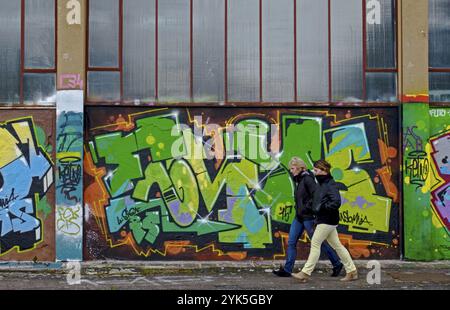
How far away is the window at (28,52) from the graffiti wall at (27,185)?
0.34 metres

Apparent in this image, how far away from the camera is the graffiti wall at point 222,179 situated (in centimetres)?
1323

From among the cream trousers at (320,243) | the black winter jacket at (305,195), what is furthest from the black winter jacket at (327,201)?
the black winter jacket at (305,195)

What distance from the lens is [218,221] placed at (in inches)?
523

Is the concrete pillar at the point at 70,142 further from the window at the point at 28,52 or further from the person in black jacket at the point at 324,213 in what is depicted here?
the person in black jacket at the point at 324,213

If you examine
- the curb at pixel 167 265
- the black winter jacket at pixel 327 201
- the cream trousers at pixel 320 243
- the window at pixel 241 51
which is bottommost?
the curb at pixel 167 265

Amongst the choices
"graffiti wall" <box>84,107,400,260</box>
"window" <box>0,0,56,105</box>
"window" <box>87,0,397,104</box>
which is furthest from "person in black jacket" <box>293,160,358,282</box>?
"window" <box>0,0,56,105</box>

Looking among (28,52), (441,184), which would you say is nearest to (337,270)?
(441,184)

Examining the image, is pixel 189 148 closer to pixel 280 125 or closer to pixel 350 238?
pixel 280 125

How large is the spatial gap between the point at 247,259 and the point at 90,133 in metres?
3.46

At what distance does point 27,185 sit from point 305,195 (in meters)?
4.82

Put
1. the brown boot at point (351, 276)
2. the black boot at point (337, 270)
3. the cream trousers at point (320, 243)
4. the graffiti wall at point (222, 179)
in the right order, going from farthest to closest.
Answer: the graffiti wall at point (222, 179) → the black boot at point (337, 270) → the brown boot at point (351, 276) → the cream trousers at point (320, 243)

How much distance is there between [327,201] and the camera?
36.5 ft
